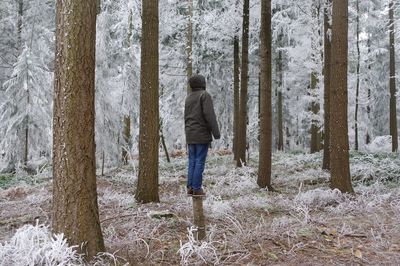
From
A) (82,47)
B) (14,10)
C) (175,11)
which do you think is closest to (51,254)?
(82,47)

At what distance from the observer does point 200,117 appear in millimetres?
5395

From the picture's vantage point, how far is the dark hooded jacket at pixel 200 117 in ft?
17.5

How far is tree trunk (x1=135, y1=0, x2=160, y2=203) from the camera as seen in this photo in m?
7.39

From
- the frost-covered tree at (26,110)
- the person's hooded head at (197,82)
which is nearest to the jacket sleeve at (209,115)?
the person's hooded head at (197,82)

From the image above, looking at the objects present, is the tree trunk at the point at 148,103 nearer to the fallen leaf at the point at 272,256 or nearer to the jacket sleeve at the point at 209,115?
the jacket sleeve at the point at 209,115

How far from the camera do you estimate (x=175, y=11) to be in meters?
17.7

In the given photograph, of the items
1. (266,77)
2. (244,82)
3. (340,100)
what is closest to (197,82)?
(340,100)

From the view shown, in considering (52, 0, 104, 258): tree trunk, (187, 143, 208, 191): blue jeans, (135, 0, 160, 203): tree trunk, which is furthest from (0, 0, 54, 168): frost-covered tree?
(52, 0, 104, 258): tree trunk

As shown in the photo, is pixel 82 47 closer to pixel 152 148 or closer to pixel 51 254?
pixel 51 254

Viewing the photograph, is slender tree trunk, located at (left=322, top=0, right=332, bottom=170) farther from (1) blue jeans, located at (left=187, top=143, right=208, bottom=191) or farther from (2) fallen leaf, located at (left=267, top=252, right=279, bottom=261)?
(2) fallen leaf, located at (left=267, top=252, right=279, bottom=261)

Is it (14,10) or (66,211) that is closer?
(66,211)

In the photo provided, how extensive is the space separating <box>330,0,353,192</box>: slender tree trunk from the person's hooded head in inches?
141

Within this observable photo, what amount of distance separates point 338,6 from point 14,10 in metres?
15.5

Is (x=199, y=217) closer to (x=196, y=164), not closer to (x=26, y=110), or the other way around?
(x=196, y=164)
